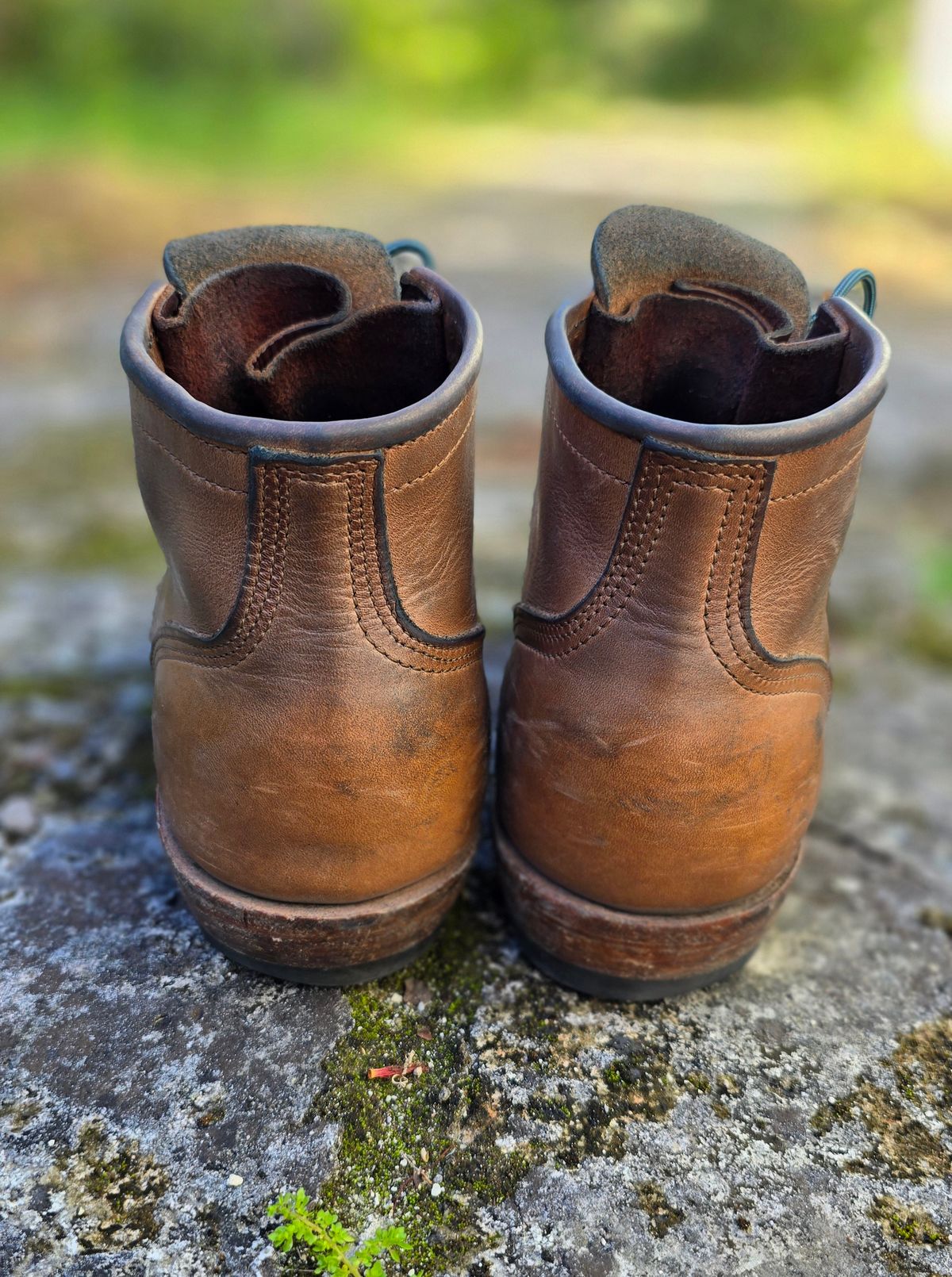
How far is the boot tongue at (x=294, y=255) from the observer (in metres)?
1.33

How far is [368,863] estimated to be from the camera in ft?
4.12

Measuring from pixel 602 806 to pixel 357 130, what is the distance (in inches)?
469

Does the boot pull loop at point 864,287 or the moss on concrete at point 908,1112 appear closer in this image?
the moss on concrete at point 908,1112

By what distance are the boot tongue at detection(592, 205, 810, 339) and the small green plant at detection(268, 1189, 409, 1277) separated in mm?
1180

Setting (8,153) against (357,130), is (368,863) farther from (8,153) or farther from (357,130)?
(357,130)

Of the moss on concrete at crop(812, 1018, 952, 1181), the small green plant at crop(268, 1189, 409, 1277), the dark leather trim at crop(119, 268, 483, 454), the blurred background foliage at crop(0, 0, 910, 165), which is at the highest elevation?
the dark leather trim at crop(119, 268, 483, 454)

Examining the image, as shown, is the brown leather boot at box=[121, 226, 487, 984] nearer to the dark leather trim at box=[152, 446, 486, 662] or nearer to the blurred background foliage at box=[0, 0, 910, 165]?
the dark leather trim at box=[152, 446, 486, 662]

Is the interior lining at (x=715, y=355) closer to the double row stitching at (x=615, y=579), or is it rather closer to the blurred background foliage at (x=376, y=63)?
the double row stitching at (x=615, y=579)

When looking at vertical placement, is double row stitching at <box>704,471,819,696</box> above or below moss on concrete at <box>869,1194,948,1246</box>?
above

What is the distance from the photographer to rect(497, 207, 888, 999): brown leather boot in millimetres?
1157

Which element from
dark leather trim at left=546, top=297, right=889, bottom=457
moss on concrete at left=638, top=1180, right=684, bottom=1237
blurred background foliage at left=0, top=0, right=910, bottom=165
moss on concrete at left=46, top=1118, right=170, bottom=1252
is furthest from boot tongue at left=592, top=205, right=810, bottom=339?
blurred background foliage at left=0, top=0, right=910, bottom=165

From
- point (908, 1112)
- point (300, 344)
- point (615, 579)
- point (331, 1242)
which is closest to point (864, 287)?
point (615, 579)

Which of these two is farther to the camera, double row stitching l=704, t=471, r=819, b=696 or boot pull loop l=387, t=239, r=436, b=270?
boot pull loop l=387, t=239, r=436, b=270

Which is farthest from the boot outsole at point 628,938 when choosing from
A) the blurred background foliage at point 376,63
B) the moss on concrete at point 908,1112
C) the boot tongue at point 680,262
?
the blurred background foliage at point 376,63
